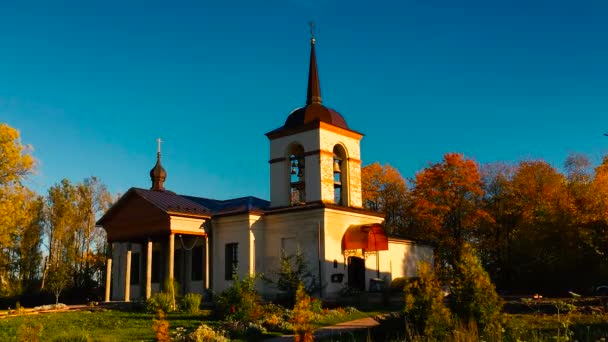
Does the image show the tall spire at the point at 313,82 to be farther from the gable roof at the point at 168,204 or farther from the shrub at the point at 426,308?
the shrub at the point at 426,308

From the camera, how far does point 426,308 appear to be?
39.8ft

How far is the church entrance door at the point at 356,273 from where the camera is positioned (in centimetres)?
2798

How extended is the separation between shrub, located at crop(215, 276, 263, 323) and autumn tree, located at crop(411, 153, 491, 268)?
72.7 ft

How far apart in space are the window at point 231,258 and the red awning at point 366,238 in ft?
17.9

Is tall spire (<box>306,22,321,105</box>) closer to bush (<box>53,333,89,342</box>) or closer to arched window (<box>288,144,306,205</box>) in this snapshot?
arched window (<box>288,144,306,205</box>)

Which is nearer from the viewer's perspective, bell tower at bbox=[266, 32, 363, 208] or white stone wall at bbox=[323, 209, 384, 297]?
white stone wall at bbox=[323, 209, 384, 297]

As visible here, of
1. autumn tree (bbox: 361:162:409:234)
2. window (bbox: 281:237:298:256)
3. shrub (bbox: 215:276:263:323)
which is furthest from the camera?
autumn tree (bbox: 361:162:409:234)

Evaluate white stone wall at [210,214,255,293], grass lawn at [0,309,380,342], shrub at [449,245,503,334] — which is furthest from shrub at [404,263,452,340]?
white stone wall at [210,214,255,293]

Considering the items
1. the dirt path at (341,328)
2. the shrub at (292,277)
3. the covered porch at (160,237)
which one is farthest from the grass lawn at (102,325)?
the covered porch at (160,237)

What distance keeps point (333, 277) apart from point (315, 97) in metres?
9.47

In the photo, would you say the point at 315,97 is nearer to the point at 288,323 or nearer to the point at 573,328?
the point at 288,323

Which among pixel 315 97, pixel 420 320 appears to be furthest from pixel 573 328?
pixel 315 97

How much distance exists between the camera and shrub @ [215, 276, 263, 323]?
19.6m

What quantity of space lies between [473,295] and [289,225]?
1587 cm
